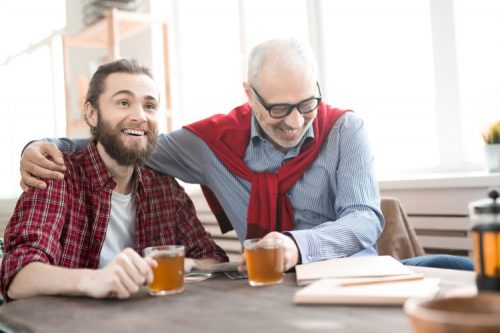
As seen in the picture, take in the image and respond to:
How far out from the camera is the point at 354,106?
3172mm

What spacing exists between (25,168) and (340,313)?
3.46 ft

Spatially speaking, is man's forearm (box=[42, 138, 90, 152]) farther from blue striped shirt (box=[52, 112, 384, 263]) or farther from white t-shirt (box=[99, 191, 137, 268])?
white t-shirt (box=[99, 191, 137, 268])

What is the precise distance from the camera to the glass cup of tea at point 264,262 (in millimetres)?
1212

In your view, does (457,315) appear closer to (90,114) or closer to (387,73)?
(90,114)

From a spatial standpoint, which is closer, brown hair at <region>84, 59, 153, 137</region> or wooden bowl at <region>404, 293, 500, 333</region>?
wooden bowl at <region>404, 293, 500, 333</region>

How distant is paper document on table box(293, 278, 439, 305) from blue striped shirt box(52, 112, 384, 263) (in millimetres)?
365

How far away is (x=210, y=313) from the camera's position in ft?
3.24

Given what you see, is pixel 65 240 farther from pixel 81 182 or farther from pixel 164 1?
pixel 164 1

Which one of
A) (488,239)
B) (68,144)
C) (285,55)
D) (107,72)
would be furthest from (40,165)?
(488,239)

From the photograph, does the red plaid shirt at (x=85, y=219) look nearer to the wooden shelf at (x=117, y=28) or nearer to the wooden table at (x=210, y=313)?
the wooden table at (x=210, y=313)

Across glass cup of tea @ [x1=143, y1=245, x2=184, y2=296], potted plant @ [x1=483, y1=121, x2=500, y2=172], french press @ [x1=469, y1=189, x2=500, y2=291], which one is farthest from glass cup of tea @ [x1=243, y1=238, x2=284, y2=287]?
potted plant @ [x1=483, y1=121, x2=500, y2=172]

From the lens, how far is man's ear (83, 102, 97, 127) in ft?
6.05

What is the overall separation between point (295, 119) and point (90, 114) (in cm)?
68

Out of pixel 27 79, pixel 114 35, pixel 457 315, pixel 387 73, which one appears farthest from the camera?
pixel 27 79
